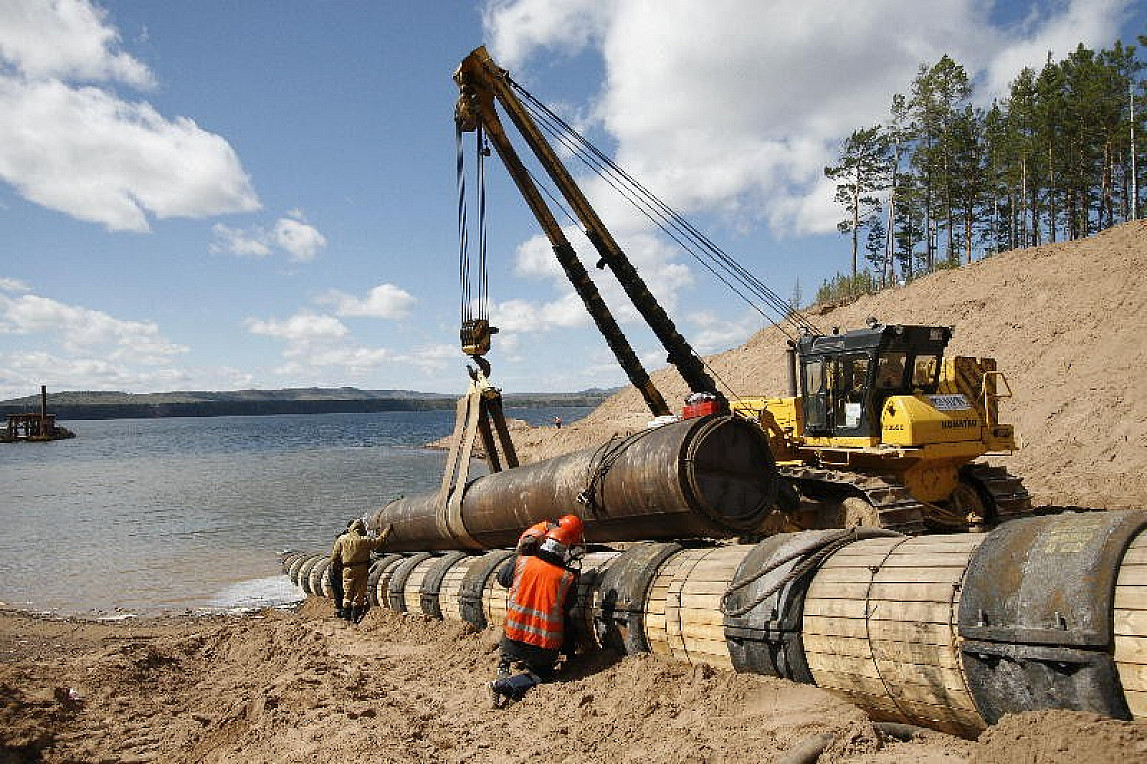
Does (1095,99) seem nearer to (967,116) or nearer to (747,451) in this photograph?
(967,116)

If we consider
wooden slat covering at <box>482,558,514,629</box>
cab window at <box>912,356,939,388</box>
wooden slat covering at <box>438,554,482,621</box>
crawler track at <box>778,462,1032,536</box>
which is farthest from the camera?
cab window at <box>912,356,939,388</box>

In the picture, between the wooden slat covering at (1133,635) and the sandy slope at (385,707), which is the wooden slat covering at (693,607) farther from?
the wooden slat covering at (1133,635)

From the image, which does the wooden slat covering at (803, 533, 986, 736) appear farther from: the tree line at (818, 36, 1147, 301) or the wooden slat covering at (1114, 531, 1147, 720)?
the tree line at (818, 36, 1147, 301)

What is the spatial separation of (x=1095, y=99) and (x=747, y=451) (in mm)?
41278

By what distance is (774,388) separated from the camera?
38.1 m

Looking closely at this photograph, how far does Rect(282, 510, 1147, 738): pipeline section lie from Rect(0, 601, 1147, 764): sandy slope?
161 millimetres

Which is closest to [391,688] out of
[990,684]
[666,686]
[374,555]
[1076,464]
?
[666,686]

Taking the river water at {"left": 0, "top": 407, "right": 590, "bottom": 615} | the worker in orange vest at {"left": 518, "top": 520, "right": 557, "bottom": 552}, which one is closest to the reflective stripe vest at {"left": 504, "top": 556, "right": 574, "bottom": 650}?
the worker in orange vest at {"left": 518, "top": 520, "right": 557, "bottom": 552}

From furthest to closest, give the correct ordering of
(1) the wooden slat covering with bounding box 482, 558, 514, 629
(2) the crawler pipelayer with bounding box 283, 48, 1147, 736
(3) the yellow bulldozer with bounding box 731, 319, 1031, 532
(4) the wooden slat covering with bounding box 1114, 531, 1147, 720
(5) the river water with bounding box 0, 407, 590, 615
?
(5) the river water with bounding box 0, 407, 590, 615 → (3) the yellow bulldozer with bounding box 731, 319, 1031, 532 → (1) the wooden slat covering with bounding box 482, 558, 514, 629 → (2) the crawler pipelayer with bounding box 283, 48, 1147, 736 → (4) the wooden slat covering with bounding box 1114, 531, 1147, 720

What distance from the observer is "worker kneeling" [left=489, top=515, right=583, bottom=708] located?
632 centimetres

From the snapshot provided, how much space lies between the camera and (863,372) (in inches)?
427

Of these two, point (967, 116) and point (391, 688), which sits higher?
point (967, 116)

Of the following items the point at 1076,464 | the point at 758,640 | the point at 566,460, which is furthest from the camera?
the point at 1076,464

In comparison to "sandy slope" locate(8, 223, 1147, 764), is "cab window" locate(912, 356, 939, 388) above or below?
above
